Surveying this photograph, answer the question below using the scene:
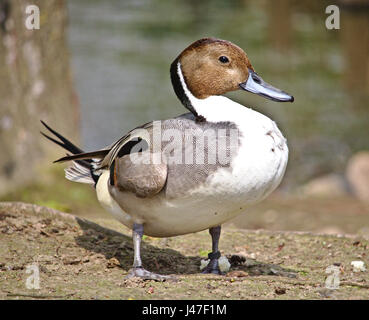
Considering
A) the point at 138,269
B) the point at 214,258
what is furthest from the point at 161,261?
the point at 138,269

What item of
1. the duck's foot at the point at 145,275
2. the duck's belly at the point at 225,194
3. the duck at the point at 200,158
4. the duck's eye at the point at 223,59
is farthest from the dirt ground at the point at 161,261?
the duck's eye at the point at 223,59

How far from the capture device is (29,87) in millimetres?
6984

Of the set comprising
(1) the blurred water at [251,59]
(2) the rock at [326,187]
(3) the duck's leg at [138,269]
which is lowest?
(3) the duck's leg at [138,269]

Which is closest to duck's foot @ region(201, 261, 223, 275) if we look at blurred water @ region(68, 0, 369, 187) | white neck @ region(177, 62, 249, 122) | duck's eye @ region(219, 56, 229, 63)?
white neck @ region(177, 62, 249, 122)

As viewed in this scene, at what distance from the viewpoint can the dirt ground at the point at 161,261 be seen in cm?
375

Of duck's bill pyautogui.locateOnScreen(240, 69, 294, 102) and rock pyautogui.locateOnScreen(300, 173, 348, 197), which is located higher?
duck's bill pyautogui.locateOnScreen(240, 69, 294, 102)

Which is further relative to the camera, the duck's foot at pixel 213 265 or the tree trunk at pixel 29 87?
the tree trunk at pixel 29 87

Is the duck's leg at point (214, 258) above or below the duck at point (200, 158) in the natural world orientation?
below

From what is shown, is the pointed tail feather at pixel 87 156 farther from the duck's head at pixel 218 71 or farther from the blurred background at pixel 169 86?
the blurred background at pixel 169 86

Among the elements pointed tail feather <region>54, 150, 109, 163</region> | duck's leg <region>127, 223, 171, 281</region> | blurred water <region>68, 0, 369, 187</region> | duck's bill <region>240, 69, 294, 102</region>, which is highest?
blurred water <region>68, 0, 369, 187</region>

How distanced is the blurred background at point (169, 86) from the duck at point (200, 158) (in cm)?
222

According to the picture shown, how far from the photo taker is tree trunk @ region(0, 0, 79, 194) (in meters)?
6.73

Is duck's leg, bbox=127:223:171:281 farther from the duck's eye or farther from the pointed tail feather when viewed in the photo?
the duck's eye

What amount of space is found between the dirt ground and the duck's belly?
1.19 feet
